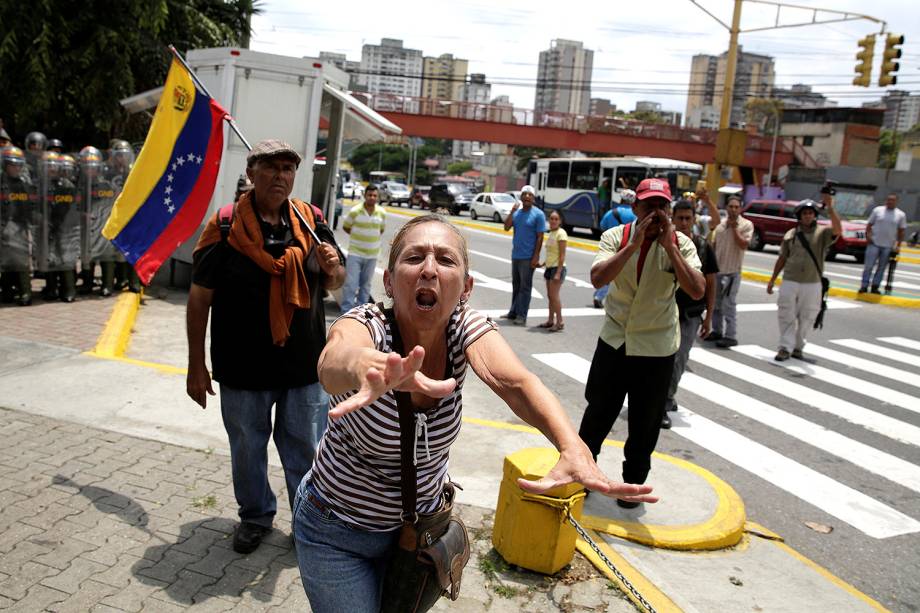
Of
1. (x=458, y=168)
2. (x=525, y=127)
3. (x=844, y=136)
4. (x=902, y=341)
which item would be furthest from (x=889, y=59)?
(x=458, y=168)

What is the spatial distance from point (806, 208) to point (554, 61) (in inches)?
6106

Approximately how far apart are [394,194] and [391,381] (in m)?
47.2

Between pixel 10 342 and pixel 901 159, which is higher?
pixel 901 159

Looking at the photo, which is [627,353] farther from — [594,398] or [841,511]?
[841,511]

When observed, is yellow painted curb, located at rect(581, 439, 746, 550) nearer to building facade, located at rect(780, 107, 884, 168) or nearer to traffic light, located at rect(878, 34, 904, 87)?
traffic light, located at rect(878, 34, 904, 87)

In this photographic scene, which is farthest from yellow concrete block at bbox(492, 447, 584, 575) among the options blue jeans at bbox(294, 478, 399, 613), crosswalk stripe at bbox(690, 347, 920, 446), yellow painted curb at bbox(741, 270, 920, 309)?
yellow painted curb at bbox(741, 270, 920, 309)

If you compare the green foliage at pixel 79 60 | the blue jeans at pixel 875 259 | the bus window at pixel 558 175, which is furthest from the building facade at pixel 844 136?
the green foliage at pixel 79 60

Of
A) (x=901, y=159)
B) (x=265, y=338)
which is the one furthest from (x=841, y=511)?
(x=901, y=159)

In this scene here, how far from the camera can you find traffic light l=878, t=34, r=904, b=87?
21.1m

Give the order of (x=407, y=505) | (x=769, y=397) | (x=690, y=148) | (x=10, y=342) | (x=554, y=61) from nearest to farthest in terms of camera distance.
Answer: (x=407, y=505) → (x=10, y=342) → (x=769, y=397) → (x=690, y=148) → (x=554, y=61)

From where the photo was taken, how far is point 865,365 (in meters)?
10.1

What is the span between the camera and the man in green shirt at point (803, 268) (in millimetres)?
9703

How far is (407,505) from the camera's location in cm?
221

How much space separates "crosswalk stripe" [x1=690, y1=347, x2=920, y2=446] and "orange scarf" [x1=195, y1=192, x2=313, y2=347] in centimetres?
597
